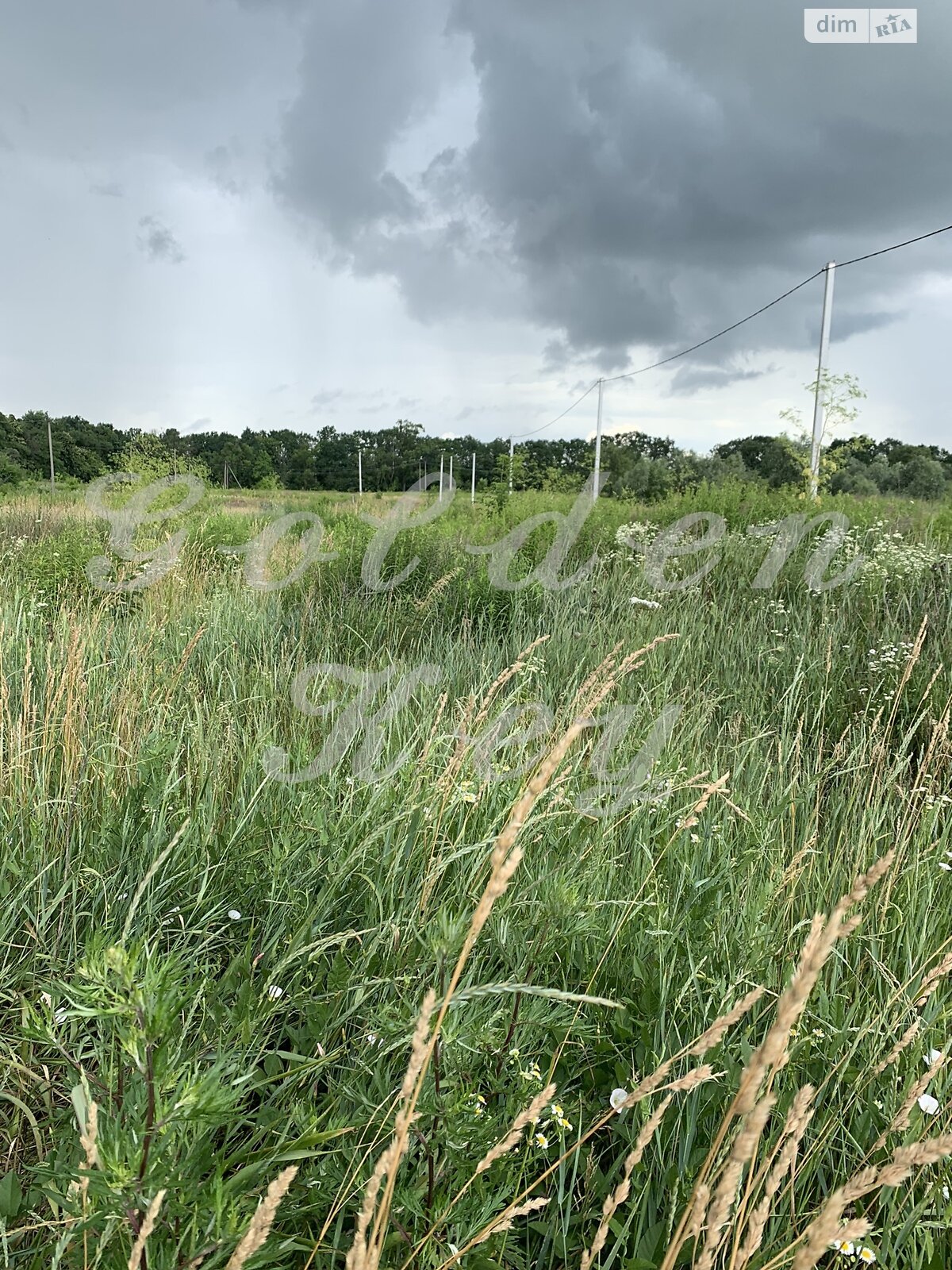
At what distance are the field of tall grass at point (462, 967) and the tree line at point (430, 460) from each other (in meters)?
13.8

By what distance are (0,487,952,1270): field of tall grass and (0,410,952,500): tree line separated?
1376 centimetres

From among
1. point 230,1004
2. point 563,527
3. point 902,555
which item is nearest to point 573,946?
point 230,1004

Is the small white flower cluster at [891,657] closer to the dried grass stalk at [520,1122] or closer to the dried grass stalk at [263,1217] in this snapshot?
the dried grass stalk at [520,1122]

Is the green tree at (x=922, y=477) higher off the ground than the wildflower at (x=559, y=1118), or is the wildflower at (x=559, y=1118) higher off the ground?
the green tree at (x=922, y=477)

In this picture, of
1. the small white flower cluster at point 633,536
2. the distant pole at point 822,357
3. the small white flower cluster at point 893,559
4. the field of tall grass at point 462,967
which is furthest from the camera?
the distant pole at point 822,357

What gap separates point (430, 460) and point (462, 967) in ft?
162

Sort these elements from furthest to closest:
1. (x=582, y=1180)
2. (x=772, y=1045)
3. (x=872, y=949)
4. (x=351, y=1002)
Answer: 1. (x=872, y=949)
2. (x=351, y=1002)
3. (x=582, y=1180)
4. (x=772, y=1045)

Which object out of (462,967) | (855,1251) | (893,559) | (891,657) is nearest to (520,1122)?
(462,967)

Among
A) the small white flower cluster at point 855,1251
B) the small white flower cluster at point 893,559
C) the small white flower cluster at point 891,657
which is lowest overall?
the small white flower cluster at point 855,1251

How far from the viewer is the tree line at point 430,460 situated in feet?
95.7

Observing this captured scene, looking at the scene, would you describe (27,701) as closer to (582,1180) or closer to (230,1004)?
(230,1004)

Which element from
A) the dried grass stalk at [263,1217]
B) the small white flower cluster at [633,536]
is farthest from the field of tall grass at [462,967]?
the small white flower cluster at [633,536]

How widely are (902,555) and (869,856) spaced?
3.53 metres

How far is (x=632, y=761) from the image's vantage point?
2688 millimetres
